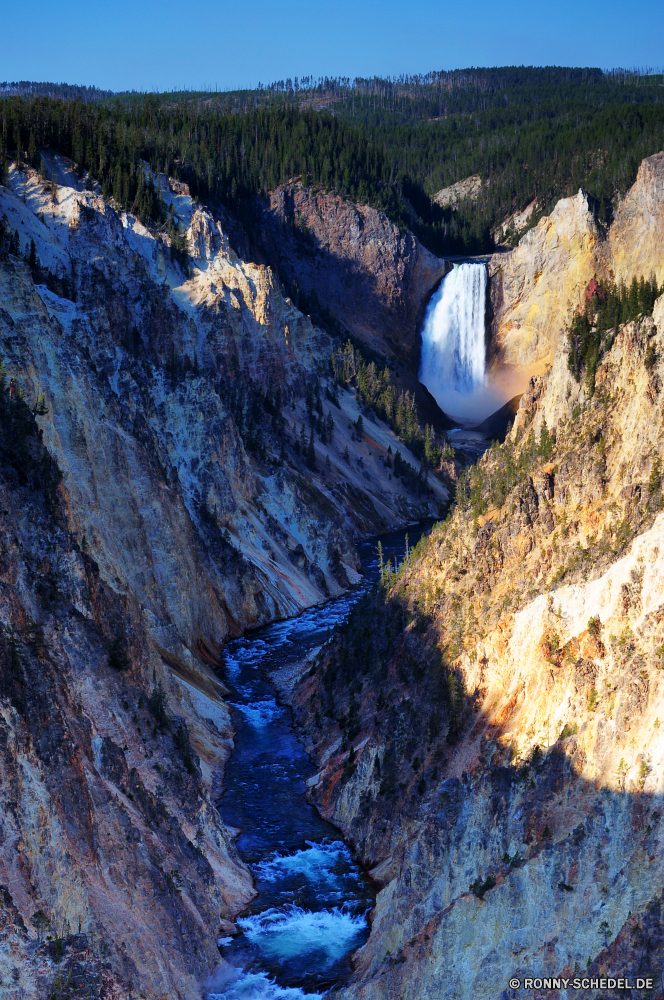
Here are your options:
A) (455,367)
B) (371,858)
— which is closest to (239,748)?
(371,858)

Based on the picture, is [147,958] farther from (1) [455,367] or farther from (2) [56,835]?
(1) [455,367]

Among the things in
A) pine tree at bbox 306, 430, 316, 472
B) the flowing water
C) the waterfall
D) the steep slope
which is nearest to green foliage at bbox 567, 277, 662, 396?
the flowing water

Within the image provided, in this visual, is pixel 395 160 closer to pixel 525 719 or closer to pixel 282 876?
pixel 282 876

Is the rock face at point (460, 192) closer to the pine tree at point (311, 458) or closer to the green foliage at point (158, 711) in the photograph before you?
the pine tree at point (311, 458)

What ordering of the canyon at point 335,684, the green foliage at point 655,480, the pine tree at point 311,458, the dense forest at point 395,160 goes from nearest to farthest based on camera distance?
the canyon at point 335,684
the green foliage at point 655,480
the pine tree at point 311,458
the dense forest at point 395,160

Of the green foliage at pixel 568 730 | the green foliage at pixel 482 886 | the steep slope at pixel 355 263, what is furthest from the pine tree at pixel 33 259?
the steep slope at pixel 355 263

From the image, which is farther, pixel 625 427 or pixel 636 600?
pixel 625 427

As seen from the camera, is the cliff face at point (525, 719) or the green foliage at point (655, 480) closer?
the cliff face at point (525, 719)
